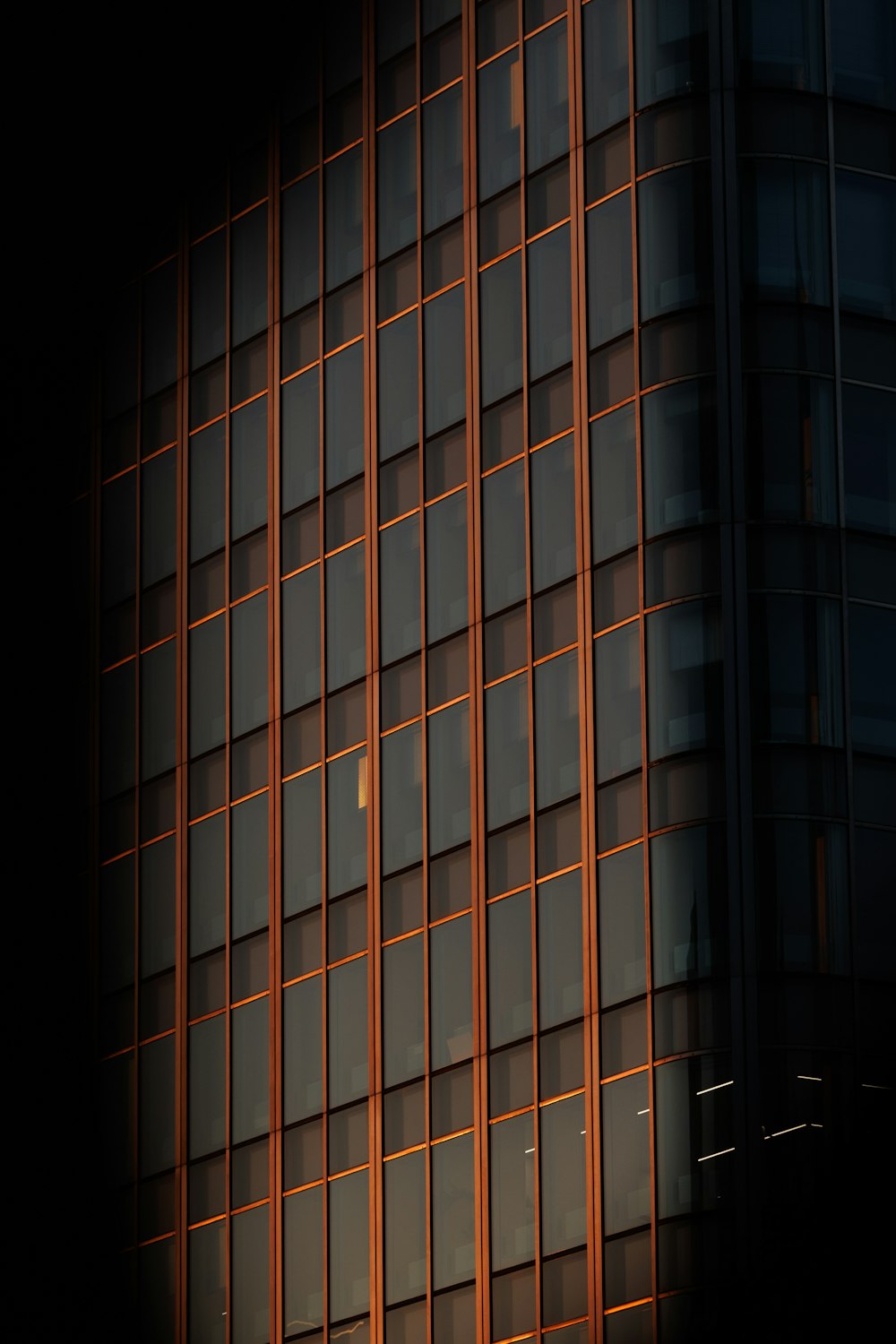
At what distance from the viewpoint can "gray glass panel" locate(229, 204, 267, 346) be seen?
185 feet

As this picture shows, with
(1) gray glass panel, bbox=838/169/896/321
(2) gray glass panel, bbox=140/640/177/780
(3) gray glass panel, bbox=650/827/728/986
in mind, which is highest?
(1) gray glass panel, bbox=838/169/896/321

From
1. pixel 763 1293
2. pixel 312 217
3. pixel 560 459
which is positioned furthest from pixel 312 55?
pixel 763 1293

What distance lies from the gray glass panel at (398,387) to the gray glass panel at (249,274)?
15.5ft

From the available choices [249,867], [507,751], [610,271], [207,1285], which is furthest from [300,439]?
[207,1285]

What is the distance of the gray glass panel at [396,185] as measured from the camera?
172 ft

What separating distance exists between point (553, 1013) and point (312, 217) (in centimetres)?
1818

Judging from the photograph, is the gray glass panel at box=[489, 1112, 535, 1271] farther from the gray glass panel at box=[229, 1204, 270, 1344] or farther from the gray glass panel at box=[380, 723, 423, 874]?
the gray glass panel at box=[229, 1204, 270, 1344]

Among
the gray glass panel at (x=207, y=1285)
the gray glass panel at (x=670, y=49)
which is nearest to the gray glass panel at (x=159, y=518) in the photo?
the gray glass panel at (x=207, y=1285)

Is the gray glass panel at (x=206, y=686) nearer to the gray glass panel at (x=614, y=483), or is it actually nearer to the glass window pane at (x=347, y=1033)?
the glass window pane at (x=347, y=1033)

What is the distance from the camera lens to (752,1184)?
4128 centimetres

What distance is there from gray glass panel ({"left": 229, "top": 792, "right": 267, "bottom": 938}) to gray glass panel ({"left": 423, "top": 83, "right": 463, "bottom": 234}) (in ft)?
37.9

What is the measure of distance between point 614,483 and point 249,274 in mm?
14030

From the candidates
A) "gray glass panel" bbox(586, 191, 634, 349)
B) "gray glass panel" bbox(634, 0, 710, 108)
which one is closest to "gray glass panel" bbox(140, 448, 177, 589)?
"gray glass panel" bbox(586, 191, 634, 349)

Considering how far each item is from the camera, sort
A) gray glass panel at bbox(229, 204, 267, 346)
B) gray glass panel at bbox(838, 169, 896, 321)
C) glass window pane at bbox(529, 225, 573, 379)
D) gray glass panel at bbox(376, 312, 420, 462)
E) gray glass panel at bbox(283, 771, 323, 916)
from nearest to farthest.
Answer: gray glass panel at bbox(838, 169, 896, 321) → glass window pane at bbox(529, 225, 573, 379) → gray glass panel at bbox(376, 312, 420, 462) → gray glass panel at bbox(283, 771, 323, 916) → gray glass panel at bbox(229, 204, 267, 346)
